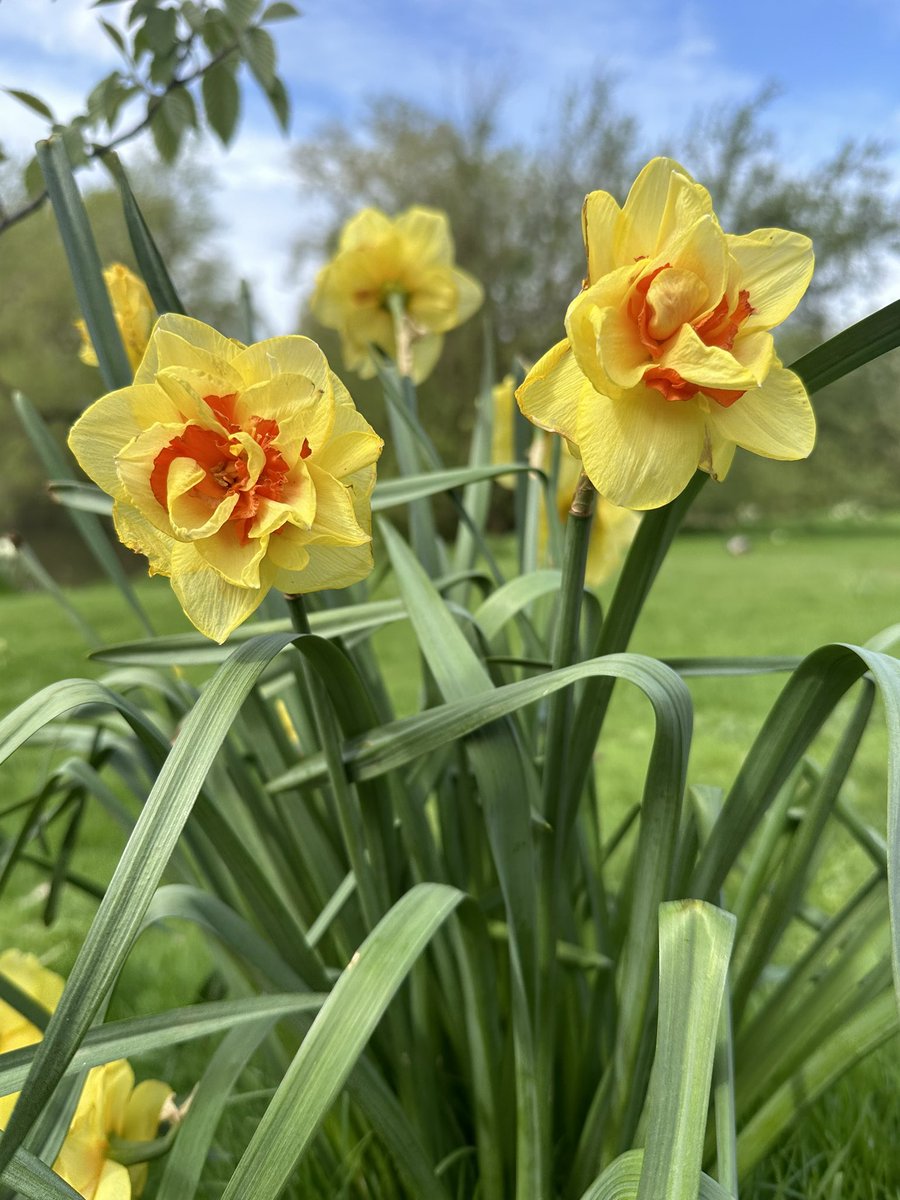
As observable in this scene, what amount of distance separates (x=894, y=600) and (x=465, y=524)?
5.51 metres

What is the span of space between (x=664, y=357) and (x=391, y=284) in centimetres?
71

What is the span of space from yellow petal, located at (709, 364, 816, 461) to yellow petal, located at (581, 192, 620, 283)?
9 cm

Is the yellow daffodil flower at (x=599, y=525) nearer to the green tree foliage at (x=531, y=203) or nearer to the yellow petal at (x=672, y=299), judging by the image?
the yellow petal at (x=672, y=299)

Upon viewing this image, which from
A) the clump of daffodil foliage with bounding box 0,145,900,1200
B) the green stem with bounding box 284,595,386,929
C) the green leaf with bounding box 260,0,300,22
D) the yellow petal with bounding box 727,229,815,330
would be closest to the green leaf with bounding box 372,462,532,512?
the clump of daffodil foliage with bounding box 0,145,900,1200

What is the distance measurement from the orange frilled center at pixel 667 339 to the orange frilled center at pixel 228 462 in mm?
171

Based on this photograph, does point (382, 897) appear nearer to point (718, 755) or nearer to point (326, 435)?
point (326, 435)

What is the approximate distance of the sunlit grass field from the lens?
36.1 inches

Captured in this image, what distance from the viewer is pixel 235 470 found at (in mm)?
491

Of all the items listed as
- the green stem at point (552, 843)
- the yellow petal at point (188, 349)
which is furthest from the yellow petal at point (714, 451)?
the yellow petal at point (188, 349)

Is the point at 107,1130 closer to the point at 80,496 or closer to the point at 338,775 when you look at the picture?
the point at 338,775

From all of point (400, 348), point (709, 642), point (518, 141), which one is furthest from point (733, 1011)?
point (518, 141)

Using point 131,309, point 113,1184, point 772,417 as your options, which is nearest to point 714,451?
point 772,417

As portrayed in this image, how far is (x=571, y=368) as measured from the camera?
0.49 metres

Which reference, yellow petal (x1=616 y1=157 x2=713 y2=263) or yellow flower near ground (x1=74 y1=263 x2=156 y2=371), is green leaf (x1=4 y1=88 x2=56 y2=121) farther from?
yellow petal (x1=616 y1=157 x2=713 y2=263)
